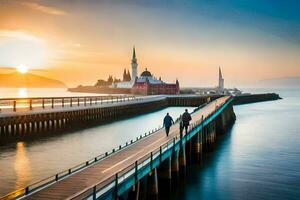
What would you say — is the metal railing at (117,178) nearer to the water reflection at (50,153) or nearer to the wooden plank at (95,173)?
the wooden plank at (95,173)

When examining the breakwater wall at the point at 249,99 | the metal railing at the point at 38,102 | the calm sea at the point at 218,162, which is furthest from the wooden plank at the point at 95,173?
the breakwater wall at the point at 249,99

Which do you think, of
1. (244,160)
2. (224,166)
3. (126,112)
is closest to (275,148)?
(244,160)

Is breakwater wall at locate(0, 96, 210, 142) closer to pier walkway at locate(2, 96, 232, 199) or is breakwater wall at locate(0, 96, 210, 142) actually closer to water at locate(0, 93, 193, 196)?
water at locate(0, 93, 193, 196)

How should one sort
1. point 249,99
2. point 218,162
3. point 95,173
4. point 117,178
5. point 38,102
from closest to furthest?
point 117,178
point 95,173
point 218,162
point 38,102
point 249,99

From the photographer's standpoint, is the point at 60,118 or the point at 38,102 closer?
the point at 60,118

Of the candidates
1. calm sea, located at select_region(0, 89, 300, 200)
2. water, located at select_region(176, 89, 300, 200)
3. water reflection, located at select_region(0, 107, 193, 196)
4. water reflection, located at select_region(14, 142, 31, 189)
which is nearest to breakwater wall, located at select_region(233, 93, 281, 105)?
calm sea, located at select_region(0, 89, 300, 200)

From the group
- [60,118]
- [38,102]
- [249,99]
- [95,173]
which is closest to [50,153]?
[95,173]

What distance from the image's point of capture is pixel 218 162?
36938mm

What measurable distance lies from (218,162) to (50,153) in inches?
740

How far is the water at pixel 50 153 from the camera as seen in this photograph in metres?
30.8

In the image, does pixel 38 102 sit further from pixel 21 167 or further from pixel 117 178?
pixel 117 178

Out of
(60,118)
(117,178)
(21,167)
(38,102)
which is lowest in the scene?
(21,167)

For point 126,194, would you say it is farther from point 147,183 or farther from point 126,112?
point 126,112

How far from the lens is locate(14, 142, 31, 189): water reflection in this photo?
29191 mm
